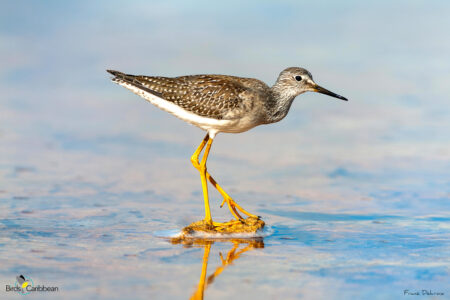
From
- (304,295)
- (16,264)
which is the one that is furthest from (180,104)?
(304,295)

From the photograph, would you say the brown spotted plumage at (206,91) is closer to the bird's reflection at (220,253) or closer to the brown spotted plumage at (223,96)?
the brown spotted plumage at (223,96)

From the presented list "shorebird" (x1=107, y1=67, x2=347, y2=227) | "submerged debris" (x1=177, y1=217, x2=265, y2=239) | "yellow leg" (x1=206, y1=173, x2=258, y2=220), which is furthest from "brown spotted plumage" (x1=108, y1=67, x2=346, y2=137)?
"submerged debris" (x1=177, y1=217, x2=265, y2=239)

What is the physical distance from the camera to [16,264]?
32.1ft

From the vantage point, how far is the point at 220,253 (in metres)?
10.7

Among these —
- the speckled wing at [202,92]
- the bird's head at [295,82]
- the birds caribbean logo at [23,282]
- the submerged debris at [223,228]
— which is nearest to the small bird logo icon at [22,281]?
the birds caribbean logo at [23,282]

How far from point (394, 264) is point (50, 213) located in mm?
6857

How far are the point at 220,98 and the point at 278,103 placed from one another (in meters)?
1.18

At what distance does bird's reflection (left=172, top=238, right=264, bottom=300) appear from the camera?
8.97 m

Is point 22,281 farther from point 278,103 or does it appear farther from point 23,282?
point 278,103

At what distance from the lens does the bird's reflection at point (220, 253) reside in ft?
29.4

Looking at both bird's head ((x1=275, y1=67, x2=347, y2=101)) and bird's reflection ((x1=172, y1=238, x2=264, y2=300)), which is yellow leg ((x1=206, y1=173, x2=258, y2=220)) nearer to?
bird's reflection ((x1=172, y1=238, x2=264, y2=300))

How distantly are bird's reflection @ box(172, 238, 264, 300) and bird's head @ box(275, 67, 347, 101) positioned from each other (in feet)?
10.1

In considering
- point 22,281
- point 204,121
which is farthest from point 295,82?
point 22,281

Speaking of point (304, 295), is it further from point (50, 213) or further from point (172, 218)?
point (50, 213)
